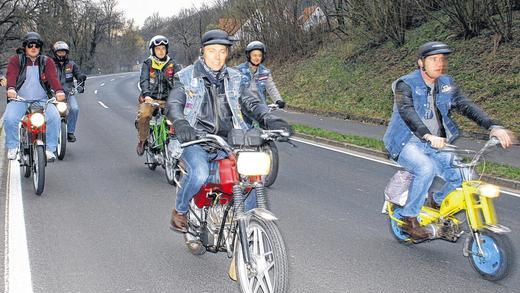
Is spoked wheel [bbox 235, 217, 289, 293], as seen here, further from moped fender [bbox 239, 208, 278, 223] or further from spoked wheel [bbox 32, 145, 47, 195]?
spoked wheel [bbox 32, 145, 47, 195]

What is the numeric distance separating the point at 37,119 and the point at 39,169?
760 millimetres

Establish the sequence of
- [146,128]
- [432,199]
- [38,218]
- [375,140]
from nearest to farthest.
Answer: [432,199], [38,218], [146,128], [375,140]

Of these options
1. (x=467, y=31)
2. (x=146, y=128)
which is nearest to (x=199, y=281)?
(x=146, y=128)

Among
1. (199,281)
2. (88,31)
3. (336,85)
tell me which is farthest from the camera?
(88,31)

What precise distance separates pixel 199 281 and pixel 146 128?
5110 millimetres

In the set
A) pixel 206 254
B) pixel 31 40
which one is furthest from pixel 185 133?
pixel 31 40

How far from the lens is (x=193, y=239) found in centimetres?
533

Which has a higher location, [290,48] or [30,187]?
[290,48]

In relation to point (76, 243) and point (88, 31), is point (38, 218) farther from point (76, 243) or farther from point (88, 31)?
point (88, 31)

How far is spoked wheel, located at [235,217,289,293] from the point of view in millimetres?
3865

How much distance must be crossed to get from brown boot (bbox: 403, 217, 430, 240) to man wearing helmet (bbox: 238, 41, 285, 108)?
3.76 m

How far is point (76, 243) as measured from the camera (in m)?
5.99

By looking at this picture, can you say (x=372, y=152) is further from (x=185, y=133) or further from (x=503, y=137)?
(x=185, y=133)

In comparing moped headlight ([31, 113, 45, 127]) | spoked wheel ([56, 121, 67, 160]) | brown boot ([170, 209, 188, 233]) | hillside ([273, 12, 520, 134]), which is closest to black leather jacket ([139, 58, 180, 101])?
moped headlight ([31, 113, 45, 127])
